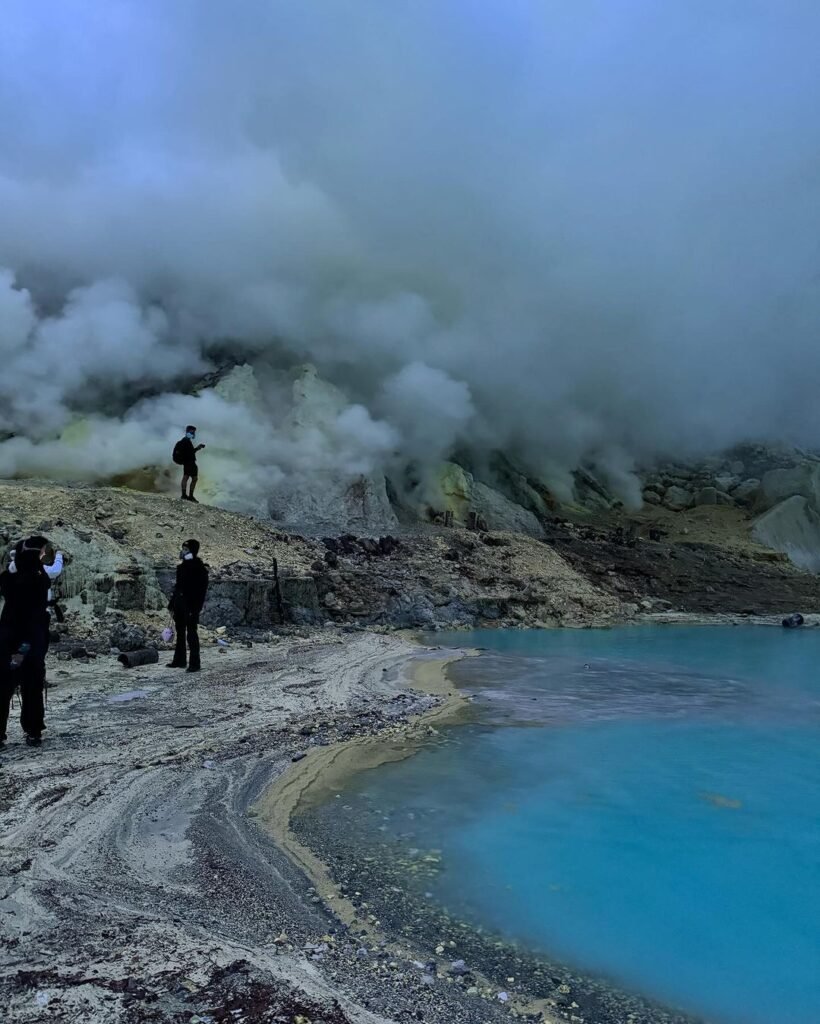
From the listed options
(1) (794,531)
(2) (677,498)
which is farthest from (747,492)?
(1) (794,531)

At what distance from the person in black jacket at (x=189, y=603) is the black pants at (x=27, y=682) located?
411 cm

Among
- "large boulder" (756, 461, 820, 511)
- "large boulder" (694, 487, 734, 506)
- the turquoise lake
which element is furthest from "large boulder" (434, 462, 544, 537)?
"large boulder" (756, 461, 820, 511)

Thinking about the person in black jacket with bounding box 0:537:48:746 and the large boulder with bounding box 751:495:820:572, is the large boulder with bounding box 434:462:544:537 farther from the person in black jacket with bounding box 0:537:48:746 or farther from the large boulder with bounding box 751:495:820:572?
the person in black jacket with bounding box 0:537:48:746

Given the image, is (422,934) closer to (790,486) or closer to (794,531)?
(794,531)

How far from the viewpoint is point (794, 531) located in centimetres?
5019

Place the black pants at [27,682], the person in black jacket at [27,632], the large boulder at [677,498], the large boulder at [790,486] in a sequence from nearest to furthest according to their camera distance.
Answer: the black pants at [27,682]
the person in black jacket at [27,632]
the large boulder at [790,486]
the large boulder at [677,498]

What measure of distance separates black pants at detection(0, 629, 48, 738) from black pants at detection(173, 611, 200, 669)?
408cm

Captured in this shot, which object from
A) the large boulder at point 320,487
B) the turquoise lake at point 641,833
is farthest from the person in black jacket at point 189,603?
the large boulder at point 320,487

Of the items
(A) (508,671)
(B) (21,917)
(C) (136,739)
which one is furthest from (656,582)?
(B) (21,917)

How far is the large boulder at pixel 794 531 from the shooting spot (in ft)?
160

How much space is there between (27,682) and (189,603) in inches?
173

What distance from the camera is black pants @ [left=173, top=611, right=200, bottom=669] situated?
10.3 metres

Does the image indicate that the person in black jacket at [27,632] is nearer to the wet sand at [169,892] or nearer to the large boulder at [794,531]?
the wet sand at [169,892]

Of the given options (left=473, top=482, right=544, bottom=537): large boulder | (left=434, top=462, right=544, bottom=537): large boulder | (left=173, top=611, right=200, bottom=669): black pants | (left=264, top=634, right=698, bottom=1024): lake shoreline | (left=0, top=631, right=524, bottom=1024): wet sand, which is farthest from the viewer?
(left=473, top=482, right=544, bottom=537): large boulder
